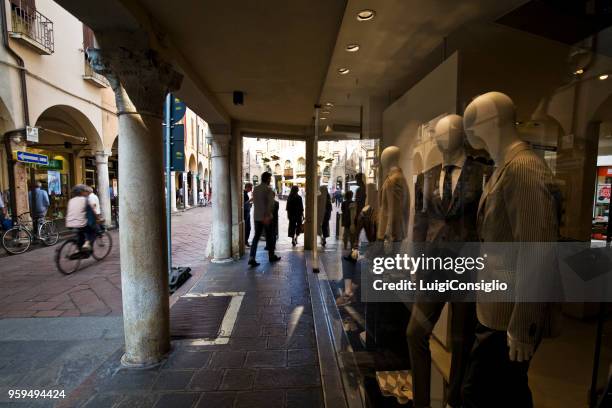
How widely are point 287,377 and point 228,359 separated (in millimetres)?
591

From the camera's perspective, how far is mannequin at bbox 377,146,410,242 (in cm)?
185

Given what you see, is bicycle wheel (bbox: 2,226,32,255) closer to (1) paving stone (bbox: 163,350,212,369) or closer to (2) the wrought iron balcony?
(2) the wrought iron balcony

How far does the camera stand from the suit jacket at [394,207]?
184 centimetres

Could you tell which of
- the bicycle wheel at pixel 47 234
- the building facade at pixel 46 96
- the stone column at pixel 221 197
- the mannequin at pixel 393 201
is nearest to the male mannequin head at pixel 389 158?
the mannequin at pixel 393 201

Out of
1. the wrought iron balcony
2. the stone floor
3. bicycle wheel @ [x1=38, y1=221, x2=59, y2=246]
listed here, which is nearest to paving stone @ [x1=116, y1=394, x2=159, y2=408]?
the stone floor

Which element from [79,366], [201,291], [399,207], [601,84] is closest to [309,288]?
[201,291]

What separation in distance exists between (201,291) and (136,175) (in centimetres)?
255

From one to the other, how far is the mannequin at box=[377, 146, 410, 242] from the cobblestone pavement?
3.57 meters

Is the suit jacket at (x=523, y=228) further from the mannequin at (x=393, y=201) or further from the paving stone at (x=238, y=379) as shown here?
the paving stone at (x=238, y=379)

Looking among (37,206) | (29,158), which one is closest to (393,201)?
(29,158)

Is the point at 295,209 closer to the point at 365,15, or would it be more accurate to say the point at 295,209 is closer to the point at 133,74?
the point at 133,74

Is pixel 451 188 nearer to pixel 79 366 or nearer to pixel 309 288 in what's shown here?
pixel 79 366

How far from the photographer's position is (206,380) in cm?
256

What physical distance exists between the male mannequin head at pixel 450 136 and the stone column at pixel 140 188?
227cm
